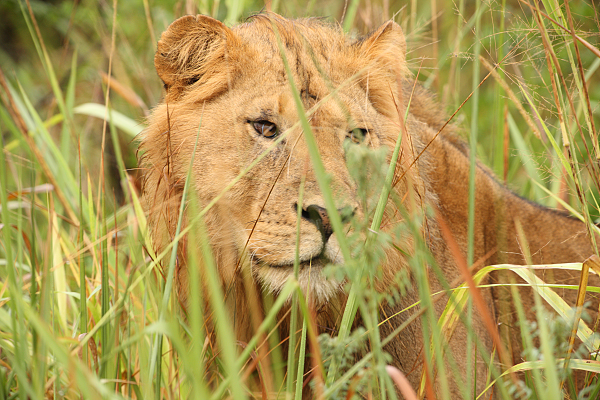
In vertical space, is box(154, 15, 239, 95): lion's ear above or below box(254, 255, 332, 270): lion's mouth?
above

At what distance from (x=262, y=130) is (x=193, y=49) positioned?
0.53 metres

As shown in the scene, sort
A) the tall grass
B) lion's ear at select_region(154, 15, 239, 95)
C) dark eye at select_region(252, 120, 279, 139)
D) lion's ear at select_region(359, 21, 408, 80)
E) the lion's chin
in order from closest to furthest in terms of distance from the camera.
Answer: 1. the tall grass
2. the lion's chin
3. dark eye at select_region(252, 120, 279, 139)
4. lion's ear at select_region(154, 15, 239, 95)
5. lion's ear at select_region(359, 21, 408, 80)

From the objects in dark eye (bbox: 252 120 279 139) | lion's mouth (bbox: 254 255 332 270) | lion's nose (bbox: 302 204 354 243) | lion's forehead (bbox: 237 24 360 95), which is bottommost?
lion's mouth (bbox: 254 255 332 270)

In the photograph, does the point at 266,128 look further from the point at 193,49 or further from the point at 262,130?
the point at 193,49

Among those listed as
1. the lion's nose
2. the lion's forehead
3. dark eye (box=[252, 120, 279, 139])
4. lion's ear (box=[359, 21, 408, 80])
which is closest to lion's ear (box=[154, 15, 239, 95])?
the lion's forehead

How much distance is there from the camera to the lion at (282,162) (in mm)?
2107

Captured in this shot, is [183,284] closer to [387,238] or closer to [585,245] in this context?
[387,238]

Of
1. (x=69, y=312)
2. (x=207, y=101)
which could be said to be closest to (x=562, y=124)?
(x=207, y=101)

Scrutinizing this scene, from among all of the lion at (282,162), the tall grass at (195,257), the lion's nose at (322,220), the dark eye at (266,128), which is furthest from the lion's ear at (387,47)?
the lion's nose at (322,220)

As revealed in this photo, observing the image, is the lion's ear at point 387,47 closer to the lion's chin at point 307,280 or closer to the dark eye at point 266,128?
the dark eye at point 266,128

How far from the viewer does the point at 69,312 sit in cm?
318

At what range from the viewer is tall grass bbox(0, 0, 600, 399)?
1.48 meters

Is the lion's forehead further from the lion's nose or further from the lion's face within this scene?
the lion's nose

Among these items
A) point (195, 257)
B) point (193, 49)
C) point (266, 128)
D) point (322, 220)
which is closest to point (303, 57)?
point (266, 128)
